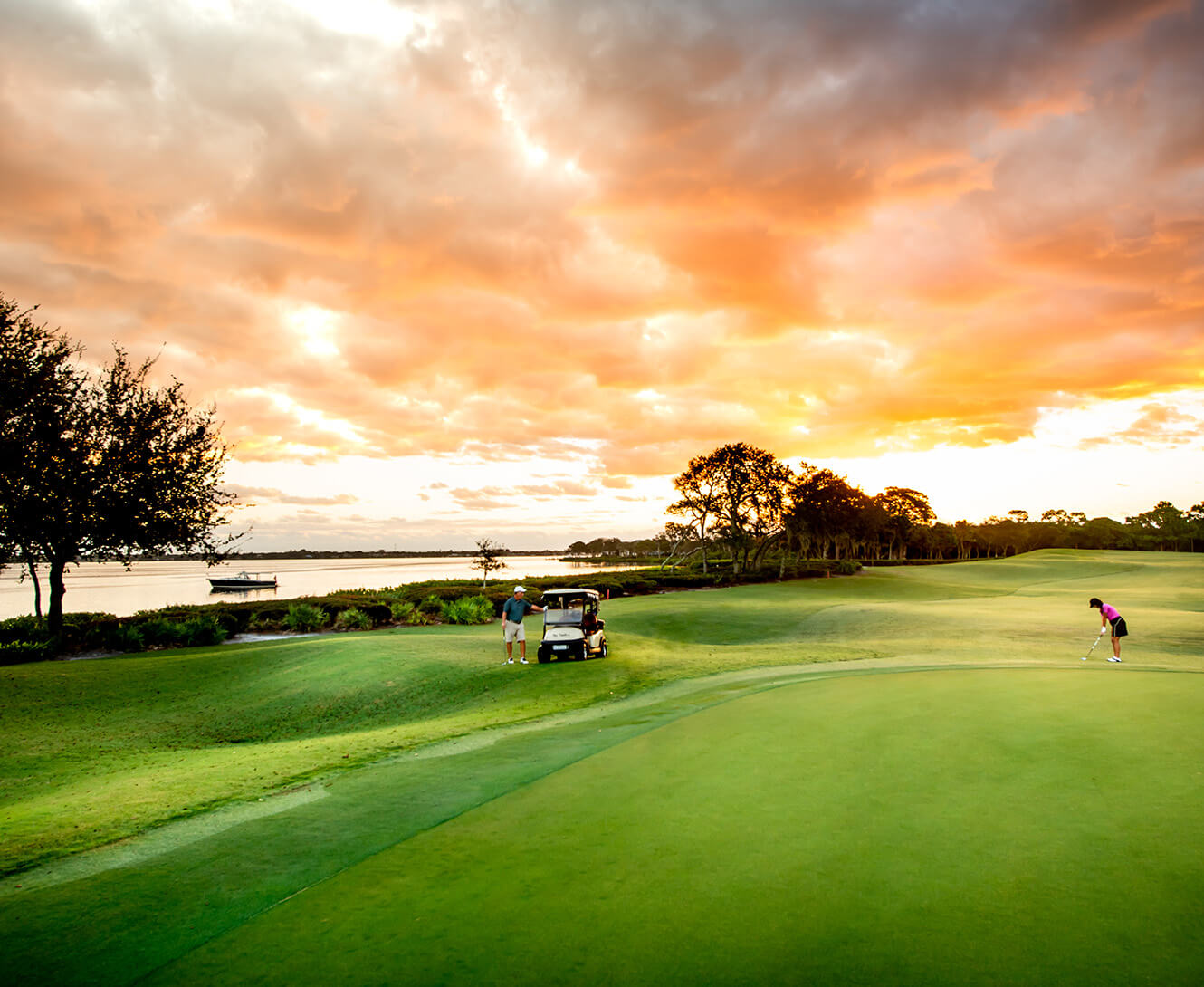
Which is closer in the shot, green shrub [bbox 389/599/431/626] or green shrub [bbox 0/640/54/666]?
green shrub [bbox 0/640/54/666]

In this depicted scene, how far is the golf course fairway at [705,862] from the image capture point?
405 centimetres

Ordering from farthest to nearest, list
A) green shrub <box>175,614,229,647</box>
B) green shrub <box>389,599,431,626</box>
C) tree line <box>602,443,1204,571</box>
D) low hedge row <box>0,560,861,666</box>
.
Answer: tree line <box>602,443,1204,571</box> → green shrub <box>389,599,431,626</box> → green shrub <box>175,614,229,647</box> → low hedge row <box>0,560,861,666</box>

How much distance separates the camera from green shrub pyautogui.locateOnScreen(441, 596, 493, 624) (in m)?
32.8

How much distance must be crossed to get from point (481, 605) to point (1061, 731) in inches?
1102

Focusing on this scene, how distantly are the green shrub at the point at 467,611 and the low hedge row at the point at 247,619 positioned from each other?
0.15 ft

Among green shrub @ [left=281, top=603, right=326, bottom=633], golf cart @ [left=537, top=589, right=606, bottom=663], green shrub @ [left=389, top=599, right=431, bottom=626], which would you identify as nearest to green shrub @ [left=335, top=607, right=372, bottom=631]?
green shrub @ [left=281, top=603, right=326, bottom=633]

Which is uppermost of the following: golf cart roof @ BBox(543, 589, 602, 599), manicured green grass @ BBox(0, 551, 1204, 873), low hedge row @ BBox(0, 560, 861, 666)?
golf cart roof @ BBox(543, 589, 602, 599)

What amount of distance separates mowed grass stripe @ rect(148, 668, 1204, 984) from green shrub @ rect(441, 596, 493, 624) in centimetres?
2543

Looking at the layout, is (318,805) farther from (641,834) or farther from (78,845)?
(641,834)

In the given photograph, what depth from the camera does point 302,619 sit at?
31.4m

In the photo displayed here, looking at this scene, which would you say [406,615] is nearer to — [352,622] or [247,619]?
[352,622]

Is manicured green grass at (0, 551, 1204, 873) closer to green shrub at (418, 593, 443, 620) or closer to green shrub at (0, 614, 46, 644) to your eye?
green shrub at (418, 593, 443, 620)

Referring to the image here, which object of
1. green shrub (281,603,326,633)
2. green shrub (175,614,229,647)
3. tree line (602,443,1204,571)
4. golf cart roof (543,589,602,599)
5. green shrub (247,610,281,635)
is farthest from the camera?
tree line (602,443,1204,571)

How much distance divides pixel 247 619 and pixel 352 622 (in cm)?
487
